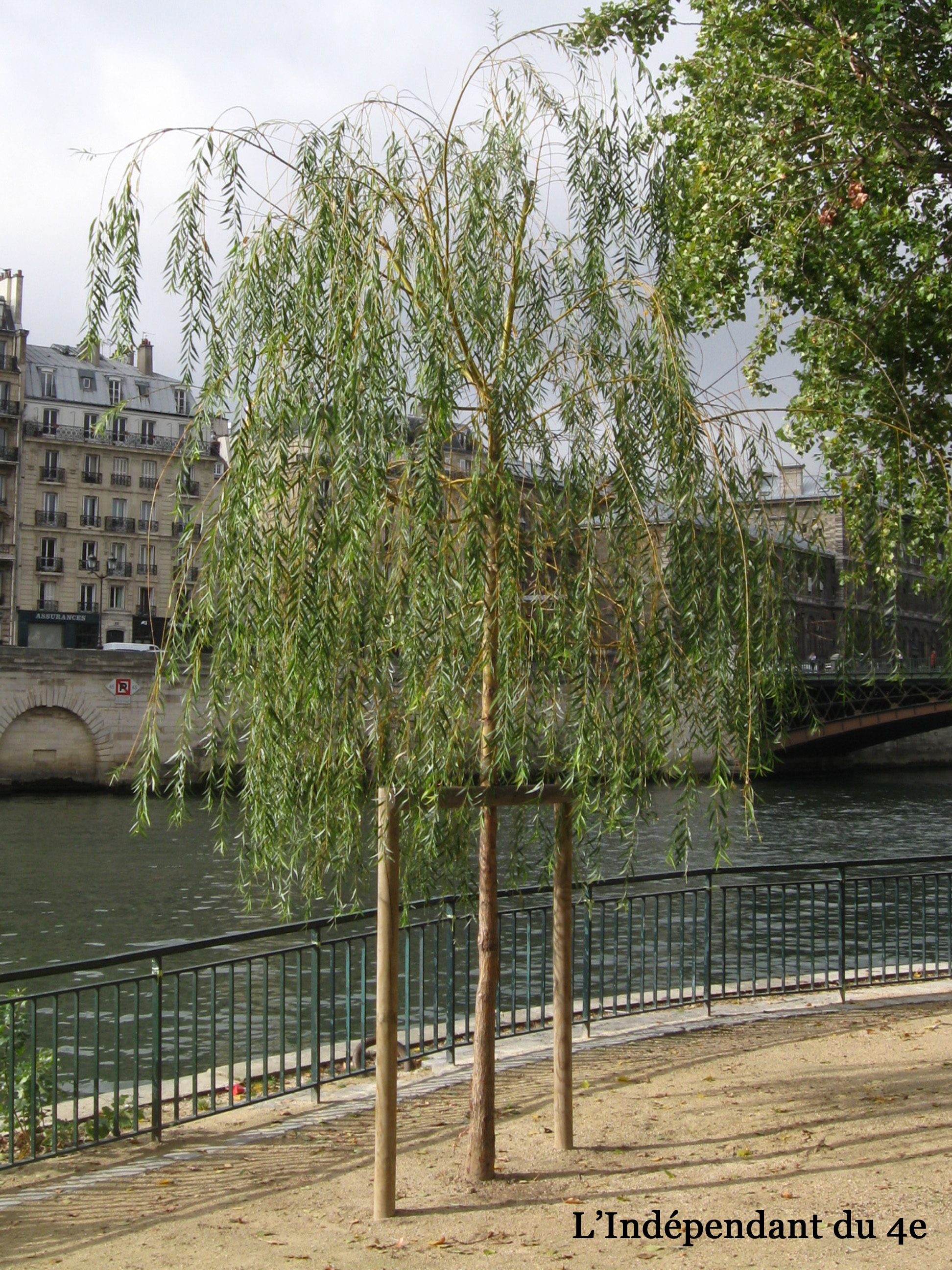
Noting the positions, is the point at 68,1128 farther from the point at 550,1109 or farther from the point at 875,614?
the point at 875,614

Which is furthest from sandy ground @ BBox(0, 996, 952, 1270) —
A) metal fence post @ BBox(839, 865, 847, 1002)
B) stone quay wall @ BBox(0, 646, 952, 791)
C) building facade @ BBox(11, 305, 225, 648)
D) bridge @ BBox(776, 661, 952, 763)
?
building facade @ BBox(11, 305, 225, 648)

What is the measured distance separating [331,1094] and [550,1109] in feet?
5.12

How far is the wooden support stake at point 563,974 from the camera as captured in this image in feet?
22.4

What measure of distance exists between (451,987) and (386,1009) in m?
3.09

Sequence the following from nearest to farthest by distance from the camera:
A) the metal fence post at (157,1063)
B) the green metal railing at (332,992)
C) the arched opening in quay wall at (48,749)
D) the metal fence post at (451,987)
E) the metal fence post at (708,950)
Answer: the metal fence post at (157,1063) → the green metal railing at (332,992) → the metal fence post at (451,987) → the metal fence post at (708,950) → the arched opening in quay wall at (48,749)

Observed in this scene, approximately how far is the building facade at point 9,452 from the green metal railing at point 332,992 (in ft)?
165

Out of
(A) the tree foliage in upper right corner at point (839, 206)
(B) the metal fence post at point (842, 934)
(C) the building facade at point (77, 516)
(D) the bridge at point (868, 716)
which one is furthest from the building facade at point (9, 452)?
(B) the metal fence post at point (842, 934)

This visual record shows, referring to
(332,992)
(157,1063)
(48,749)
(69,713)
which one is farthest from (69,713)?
(157,1063)

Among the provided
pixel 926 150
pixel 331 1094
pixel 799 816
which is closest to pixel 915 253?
pixel 926 150

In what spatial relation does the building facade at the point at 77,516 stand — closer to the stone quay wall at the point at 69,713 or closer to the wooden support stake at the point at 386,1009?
the stone quay wall at the point at 69,713

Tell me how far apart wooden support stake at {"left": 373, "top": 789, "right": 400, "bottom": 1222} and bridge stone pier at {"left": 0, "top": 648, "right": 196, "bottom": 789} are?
1704 inches

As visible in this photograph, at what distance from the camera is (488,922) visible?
687cm

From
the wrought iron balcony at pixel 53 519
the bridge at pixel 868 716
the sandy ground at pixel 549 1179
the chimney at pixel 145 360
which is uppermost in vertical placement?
the chimney at pixel 145 360

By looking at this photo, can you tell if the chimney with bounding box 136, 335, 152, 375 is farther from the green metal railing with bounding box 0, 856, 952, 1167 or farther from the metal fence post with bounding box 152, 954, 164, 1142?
the metal fence post with bounding box 152, 954, 164, 1142
